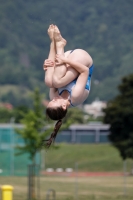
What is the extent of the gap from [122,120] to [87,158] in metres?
19.7

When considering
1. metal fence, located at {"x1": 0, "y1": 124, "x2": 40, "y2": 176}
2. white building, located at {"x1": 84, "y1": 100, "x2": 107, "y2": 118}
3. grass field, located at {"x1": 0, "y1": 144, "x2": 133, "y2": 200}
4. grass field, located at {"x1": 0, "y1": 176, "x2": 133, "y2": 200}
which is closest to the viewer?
grass field, located at {"x1": 0, "y1": 176, "x2": 133, "y2": 200}

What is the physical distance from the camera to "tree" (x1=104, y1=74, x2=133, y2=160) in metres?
50.4

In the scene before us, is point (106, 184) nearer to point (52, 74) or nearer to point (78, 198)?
point (78, 198)

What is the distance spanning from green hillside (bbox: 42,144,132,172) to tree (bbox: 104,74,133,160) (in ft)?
14.2

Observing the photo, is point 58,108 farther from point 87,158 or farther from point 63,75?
point 87,158

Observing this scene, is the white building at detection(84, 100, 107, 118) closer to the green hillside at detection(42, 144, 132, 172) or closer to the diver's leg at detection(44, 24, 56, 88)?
the green hillside at detection(42, 144, 132, 172)

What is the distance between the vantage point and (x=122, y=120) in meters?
52.1

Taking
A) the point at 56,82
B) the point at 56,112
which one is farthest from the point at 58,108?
the point at 56,82

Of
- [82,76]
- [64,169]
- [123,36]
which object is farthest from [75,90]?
[64,169]

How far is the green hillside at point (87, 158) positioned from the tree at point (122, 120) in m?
4.33

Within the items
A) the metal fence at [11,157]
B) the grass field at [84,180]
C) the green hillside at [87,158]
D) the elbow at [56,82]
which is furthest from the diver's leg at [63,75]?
the green hillside at [87,158]

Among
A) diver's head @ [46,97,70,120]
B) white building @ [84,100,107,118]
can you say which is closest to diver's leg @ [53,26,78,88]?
diver's head @ [46,97,70,120]

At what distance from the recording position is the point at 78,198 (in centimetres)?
3216

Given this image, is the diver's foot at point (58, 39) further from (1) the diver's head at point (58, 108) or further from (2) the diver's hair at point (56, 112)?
(2) the diver's hair at point (56, 112)
